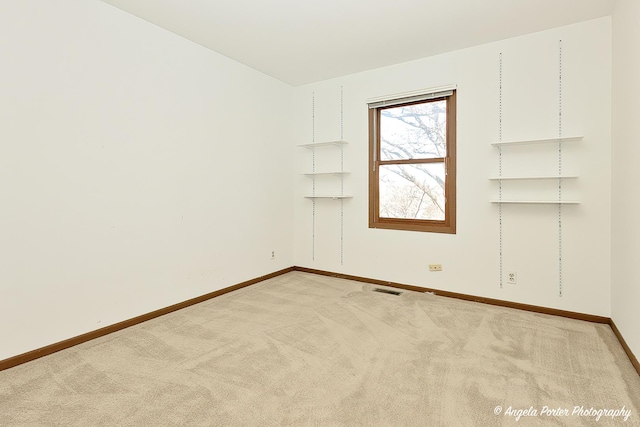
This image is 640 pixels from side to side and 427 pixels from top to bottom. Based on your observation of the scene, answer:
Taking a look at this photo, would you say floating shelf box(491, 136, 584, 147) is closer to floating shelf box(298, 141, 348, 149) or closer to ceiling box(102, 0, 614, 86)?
ceiling box(102, 0, 614, 86)

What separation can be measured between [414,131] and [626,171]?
79.1 inches

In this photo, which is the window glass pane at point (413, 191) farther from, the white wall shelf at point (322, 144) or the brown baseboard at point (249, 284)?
the brown baseboard at point (249, 284)

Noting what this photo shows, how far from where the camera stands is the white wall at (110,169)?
7.47 ft

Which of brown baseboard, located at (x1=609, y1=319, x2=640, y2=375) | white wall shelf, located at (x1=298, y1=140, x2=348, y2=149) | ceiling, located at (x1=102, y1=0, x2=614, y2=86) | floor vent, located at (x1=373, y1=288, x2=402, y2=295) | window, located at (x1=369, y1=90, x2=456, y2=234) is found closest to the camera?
brown baseboard, located at (x1=609, y1=319, x2=640, y2=375)

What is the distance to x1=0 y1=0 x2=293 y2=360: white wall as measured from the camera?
7.47 feet

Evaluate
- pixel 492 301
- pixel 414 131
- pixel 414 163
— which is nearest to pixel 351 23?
pixel 414 131

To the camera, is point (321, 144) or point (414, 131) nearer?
point (414, 131)

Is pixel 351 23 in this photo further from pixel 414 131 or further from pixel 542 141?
pixel 542 141

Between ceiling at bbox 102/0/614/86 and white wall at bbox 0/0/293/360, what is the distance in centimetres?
32

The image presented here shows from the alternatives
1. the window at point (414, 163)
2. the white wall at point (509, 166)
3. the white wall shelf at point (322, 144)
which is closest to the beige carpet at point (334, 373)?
the white wall at point (509, 166)

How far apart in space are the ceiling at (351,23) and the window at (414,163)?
597 millimetres

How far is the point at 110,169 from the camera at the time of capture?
2.76 m

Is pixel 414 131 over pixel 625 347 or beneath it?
over

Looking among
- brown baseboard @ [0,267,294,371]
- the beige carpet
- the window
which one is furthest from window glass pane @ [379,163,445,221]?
brown baseboard @ [0,267,294,371]
